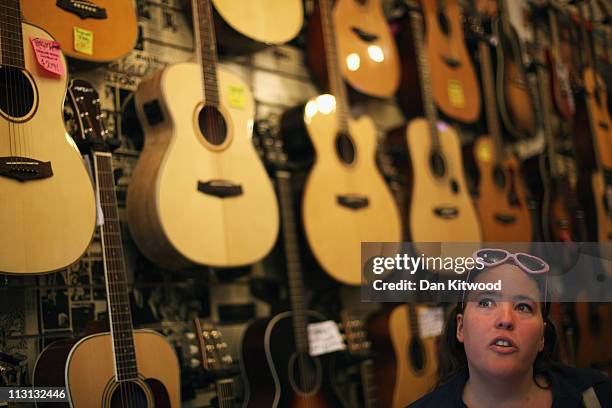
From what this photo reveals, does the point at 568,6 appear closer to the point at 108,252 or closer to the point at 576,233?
the point at 576,233

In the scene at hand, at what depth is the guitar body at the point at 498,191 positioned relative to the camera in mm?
2867

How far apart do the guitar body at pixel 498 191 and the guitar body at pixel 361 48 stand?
519mm

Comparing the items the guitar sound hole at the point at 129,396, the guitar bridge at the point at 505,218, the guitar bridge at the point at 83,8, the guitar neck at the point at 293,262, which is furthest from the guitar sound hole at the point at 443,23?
the guitar sound hole at the point at 129,396

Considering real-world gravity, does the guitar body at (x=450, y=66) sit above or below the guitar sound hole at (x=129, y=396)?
above

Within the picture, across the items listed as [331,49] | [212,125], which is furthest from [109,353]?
[331,49]

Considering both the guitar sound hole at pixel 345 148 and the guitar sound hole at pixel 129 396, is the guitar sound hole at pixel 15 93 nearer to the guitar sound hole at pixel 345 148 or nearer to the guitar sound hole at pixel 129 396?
the guitar sound hole at pixel 129 396

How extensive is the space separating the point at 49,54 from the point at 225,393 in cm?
94

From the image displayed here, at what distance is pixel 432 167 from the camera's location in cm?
280

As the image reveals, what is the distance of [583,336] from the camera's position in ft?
5.70

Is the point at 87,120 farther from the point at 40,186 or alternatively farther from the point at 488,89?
the point at 488,89

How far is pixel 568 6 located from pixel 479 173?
768 millimetres

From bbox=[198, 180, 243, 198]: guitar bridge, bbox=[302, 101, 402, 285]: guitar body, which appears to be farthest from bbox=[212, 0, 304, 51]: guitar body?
bbox=[198, 180, 243, 198]: guitar bridge

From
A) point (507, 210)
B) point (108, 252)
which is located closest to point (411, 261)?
point (108, 252)

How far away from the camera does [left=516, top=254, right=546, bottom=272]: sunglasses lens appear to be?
4.07 feet
